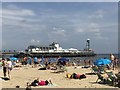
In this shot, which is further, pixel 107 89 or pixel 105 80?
pixel 105 80

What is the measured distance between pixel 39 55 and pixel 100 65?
214ft

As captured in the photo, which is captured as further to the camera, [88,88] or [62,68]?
[62,68]

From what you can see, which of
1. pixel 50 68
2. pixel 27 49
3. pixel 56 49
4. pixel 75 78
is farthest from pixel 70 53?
pixel 75 78

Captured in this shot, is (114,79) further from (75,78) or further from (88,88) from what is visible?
(75,78)

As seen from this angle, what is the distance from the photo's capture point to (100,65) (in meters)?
25.5

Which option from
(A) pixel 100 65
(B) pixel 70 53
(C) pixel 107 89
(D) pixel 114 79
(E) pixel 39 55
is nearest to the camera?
(C) pixel 107 89

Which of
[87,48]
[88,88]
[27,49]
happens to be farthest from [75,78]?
[87,48]

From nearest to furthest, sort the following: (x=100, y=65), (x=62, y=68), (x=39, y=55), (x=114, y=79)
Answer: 1. (x=114, y=79)
2. (x=100, y=65)
3. (x=62, y=68)
4. (x=39, y=55)

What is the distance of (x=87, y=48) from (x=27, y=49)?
19463 mm

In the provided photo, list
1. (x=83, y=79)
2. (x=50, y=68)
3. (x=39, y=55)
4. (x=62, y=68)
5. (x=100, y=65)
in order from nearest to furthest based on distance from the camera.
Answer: (x=83, y=79) < (x=100, y=65) < (x=62, y=68) < (x=50, y=68) < (x=39, y=55)

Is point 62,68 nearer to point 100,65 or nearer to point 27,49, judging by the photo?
point 100,65

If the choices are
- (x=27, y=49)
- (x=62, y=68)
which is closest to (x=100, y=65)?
(x=62, y=68)

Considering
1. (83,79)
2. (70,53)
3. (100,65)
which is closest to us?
(83,79)

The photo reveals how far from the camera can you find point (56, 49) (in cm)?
9369
